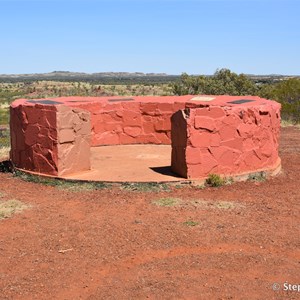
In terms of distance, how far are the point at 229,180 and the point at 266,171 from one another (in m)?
1.07

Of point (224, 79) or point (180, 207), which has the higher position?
point (224, 79)

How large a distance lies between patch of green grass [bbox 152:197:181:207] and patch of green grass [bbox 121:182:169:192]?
2.14ft

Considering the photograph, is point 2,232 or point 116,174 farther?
point 116,174

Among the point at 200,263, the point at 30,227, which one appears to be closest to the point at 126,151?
the point at 30,227

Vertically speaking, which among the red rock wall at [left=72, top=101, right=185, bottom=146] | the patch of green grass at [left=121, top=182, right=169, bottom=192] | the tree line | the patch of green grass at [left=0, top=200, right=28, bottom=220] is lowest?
the patch of green grass at [left=0, top=200, right=28, bottom=220]

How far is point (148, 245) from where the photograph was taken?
5.89m

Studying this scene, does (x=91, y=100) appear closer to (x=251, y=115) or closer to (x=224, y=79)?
(x=251, y=115)

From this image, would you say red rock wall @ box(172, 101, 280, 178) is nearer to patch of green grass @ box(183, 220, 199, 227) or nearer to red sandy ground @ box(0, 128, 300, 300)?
red sandy ground @ box(0, 128, 300, 300)

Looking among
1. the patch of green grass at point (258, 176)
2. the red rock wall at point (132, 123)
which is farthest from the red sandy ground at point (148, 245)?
the red rock wall at point (132, 123)

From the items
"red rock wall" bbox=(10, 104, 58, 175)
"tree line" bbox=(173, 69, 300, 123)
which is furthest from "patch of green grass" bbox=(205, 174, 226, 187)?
"tree line" bbox=(173, 69, 300, 123)

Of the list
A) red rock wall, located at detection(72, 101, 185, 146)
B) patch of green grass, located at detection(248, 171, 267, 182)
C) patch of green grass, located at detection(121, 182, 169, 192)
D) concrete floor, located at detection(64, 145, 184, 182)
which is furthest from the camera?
red rock wall, located at detection(72, 101, 185, 146)

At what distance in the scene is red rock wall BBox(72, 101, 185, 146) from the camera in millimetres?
13180

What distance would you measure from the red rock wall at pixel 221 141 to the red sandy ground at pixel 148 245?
61cm

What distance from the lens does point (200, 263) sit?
5.33m
